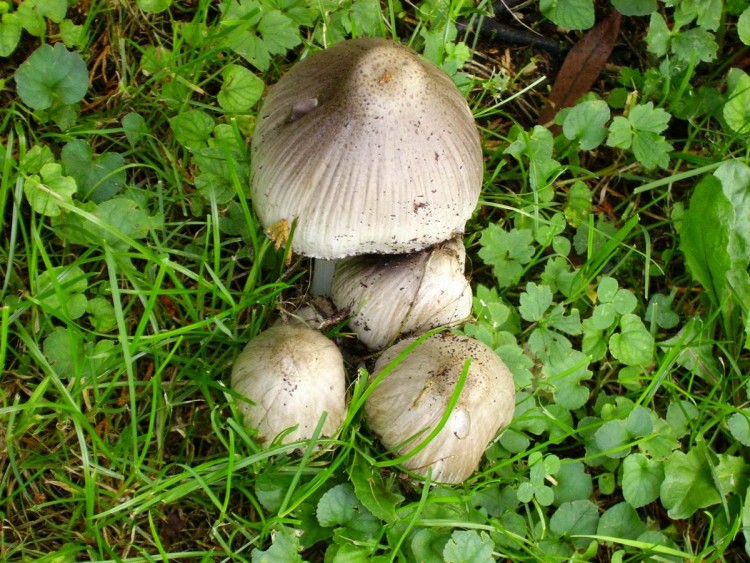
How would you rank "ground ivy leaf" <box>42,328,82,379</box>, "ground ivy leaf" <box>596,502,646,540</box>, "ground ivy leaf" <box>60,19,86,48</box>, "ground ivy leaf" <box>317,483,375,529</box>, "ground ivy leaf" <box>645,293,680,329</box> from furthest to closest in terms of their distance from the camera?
"ground ivy leaf" <box>645,293,680,329</box>, "ground ivy leaf" <box>60,19,86,48</box>, "ground ivy leaf" <box>596,502,646,540</box>, "ground ivy leaf" <box>42,328,82,379</box>, "ground ivy leaf" <box>317,483,375,529</box>

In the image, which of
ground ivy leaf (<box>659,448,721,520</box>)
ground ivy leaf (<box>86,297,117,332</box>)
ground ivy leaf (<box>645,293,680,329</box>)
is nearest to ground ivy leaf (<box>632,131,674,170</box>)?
ground ivy leaf (<box>645,293,680,329</box>)

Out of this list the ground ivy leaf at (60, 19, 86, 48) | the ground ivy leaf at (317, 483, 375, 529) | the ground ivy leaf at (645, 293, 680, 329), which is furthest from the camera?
the ground ivy leaf at (645, 293, 680, 329)

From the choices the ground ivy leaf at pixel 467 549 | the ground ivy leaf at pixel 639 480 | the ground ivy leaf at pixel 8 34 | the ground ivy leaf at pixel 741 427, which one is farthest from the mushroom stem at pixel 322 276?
the ground ivy leaf at pixel 741 427

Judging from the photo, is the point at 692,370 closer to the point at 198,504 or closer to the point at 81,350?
the point at 198,504

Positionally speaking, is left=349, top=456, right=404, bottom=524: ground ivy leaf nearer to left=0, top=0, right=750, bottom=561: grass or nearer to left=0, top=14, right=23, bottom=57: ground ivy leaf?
left=0, top=0, right=750, bottom=561: grass

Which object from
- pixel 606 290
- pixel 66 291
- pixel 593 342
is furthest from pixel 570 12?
pixel 66 291

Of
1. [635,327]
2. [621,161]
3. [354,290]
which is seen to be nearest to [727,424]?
[635,327]

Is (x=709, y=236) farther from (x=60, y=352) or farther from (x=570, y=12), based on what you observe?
(x=60, y=352)
